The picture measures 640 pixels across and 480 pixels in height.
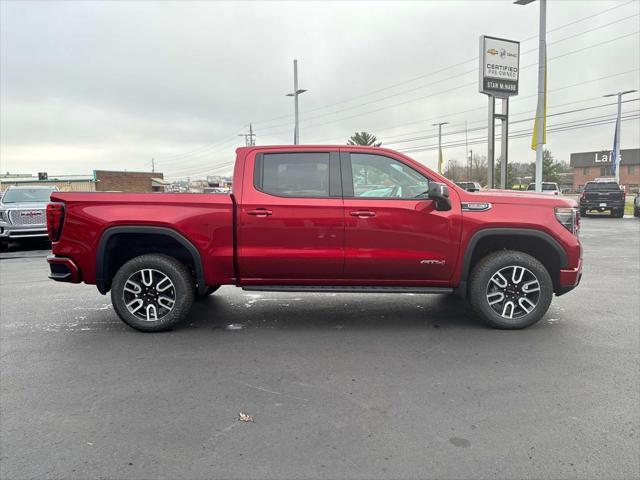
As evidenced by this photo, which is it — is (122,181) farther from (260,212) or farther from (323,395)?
(323,395)

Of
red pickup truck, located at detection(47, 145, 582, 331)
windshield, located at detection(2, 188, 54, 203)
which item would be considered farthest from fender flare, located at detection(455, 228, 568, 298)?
windshield, located at detection(2, 188, 54, 203)

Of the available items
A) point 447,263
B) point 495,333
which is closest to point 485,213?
point 447,263

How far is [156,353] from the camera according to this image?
4.51 metres

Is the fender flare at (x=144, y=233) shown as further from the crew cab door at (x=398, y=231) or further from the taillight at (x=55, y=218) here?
the crew cab door at (x=398, y=231)

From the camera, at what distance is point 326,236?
499 cm

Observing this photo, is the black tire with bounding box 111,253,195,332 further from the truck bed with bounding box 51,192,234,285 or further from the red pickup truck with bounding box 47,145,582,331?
the truck bed with bounding box 51,192,234,285

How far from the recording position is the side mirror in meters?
4.75

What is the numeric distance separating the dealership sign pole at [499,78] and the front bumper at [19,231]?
47.0 ft

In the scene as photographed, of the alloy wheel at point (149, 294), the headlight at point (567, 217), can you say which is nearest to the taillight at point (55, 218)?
the alloy wheel at point (149, 294)

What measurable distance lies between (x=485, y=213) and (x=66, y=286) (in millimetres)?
6464

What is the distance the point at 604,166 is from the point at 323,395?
90.6 meters

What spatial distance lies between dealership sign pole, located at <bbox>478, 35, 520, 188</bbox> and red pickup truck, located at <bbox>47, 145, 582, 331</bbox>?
12944 mm

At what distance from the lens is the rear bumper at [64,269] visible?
5070 millimetres

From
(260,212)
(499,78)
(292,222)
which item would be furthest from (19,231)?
(499,78)
